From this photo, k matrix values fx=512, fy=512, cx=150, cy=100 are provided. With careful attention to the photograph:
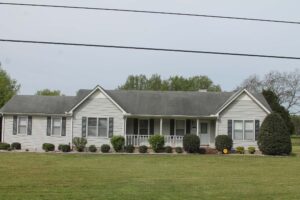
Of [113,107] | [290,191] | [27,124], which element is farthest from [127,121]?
[290,191]

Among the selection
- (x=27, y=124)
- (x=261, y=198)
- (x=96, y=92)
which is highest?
(x=96, y=92)

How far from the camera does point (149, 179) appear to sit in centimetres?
2044

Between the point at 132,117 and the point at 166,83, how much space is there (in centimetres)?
6126

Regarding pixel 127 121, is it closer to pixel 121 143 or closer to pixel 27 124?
pixel 121 143

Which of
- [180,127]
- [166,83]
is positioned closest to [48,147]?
[180,127]

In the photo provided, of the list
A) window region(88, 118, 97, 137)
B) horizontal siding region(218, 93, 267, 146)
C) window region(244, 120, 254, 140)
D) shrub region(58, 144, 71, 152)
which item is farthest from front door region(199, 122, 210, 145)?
shrub region(58, 144, 71, 152)

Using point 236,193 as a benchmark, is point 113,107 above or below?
above

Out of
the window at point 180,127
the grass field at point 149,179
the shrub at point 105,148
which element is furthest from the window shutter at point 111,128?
the grass field at point 149,179

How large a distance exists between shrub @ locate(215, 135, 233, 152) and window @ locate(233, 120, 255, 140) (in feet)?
5.37

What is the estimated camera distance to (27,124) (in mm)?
41000

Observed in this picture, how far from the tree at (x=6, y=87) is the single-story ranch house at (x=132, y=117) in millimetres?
32786

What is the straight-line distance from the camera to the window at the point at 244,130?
39.1 m

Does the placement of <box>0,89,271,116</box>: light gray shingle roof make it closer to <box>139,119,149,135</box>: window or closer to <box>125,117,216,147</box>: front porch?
<box>125,117,216,147</box>: front porch

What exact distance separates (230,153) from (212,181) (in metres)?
18.0
